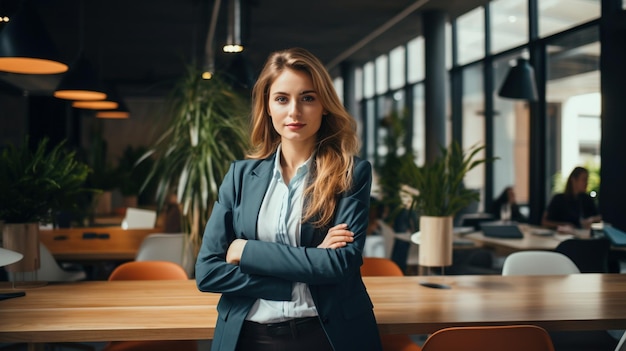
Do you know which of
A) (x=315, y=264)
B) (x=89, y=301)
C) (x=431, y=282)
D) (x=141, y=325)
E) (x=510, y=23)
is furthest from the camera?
(x=510, y=23)

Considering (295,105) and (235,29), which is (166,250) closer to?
(235,29)

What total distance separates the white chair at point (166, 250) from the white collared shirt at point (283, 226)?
9.92 ft

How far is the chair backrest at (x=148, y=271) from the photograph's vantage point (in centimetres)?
355

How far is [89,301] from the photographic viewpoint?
110 inches

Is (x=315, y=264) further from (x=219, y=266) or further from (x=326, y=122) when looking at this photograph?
(x=326, y=122)

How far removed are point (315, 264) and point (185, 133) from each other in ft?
11.1

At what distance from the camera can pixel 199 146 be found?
16.5ft

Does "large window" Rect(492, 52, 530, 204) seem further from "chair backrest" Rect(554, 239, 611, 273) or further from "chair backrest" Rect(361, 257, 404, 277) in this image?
"chair backrest" Rect(361, 257, 404, 277)

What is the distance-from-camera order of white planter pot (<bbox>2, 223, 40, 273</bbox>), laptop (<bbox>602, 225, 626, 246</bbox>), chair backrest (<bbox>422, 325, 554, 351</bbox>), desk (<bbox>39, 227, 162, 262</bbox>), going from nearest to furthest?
chair backrest (<bbox>422, 325, 554, 351</bbox>) < white planter pot (<bbox>2, 223, 40, 273</bbox>) < laptop (<bbox>602, 225, 626, 246</bbox>) < desk (<bbox>39, 227, 162, 262</bbox>)

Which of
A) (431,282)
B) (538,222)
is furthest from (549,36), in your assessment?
(431,282)

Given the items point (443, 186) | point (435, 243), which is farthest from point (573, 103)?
point (435, 243)

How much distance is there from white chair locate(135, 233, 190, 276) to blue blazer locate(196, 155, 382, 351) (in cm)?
296

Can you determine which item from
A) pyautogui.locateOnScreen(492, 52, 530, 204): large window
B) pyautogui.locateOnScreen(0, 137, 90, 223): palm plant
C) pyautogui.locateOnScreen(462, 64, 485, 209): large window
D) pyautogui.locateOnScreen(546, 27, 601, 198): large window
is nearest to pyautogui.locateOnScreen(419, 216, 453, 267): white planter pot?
pyautogui.locateOnScreen(0, 137, 90, 223): palm plant

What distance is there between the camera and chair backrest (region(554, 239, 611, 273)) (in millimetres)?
4949
